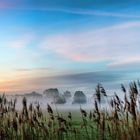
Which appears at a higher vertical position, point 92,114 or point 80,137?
point 92,114

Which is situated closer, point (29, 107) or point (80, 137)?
point (29, 107)

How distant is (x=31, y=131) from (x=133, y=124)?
1.87m

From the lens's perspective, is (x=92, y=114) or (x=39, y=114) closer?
(x=92, y=114)

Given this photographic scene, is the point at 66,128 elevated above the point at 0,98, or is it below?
below

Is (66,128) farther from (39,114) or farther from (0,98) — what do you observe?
(0,98)

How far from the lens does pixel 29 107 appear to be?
20.9 feet

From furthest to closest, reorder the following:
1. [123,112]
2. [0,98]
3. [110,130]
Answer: [0,98]
[110,130]
[123,112]

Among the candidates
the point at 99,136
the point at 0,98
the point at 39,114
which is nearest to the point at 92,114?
the point at 99,136

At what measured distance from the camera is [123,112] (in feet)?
18.8

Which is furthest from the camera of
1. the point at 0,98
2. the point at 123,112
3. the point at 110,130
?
the point at 0,98

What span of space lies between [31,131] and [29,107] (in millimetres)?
507

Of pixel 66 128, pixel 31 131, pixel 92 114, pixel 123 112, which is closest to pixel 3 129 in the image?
pixel 31 131

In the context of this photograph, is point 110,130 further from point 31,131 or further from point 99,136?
point 31,131

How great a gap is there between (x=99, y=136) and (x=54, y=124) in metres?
1.08
